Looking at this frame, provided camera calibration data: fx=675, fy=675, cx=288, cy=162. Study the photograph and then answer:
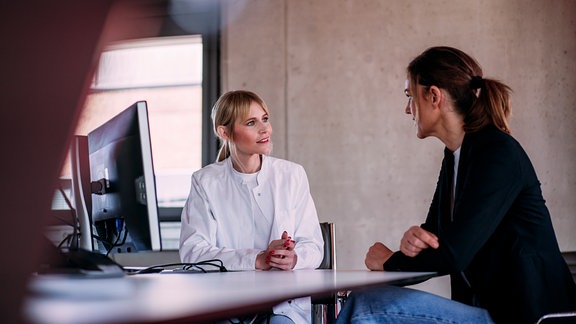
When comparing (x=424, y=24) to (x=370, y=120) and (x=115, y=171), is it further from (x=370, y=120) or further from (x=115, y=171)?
(x=115, y=171)

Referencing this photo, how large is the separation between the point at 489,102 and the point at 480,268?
526mm

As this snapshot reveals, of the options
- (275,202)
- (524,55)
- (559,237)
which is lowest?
(559,237)

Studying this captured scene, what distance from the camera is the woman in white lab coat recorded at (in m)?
2.70

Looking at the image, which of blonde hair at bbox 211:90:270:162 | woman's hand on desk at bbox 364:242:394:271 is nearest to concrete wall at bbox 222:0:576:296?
blonde hair at bbox 211:90:270:162

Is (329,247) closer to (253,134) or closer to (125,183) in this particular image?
(253,134)

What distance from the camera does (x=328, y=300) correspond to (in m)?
2.73

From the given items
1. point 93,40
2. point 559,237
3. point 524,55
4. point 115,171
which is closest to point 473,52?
point 524,55

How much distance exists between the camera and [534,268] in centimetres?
182

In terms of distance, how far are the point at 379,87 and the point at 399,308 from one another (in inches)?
113

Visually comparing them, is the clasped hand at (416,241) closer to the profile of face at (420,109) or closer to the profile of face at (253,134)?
the profile of face at (420,109)

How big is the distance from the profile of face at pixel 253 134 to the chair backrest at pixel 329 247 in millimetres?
443

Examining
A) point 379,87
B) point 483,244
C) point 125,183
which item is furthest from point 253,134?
point 379,87

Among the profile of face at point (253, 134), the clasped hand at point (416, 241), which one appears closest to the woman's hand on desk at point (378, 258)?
the clasped hand at point (416, 241)

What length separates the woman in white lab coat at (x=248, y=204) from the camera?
106 inches
